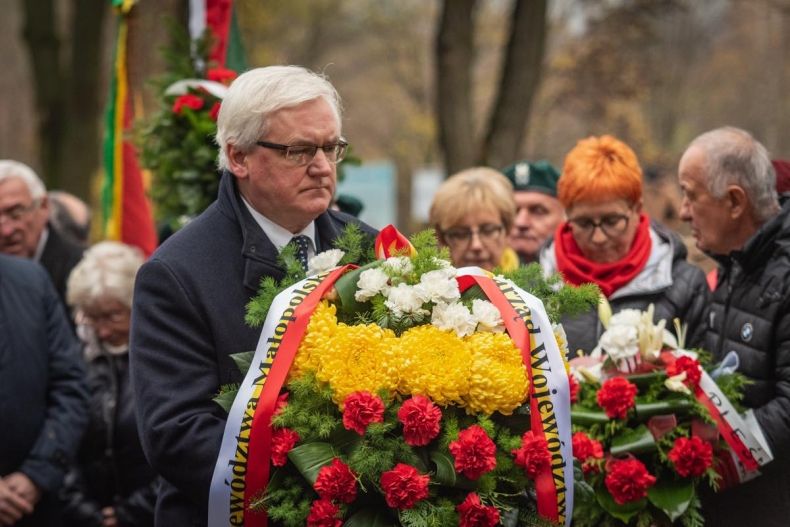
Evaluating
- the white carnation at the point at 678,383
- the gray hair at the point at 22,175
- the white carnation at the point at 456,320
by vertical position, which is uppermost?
the white carnation at the point at 456,320

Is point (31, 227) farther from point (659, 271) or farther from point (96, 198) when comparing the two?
point (96, 198)

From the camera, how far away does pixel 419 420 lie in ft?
9.53

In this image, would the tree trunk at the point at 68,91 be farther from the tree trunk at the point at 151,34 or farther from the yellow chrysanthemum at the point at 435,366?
the yellow chrysanthemum at the point at 435,366

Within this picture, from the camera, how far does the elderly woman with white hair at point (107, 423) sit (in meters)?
5.11

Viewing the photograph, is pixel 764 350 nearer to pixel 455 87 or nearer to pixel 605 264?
pixel 605 264

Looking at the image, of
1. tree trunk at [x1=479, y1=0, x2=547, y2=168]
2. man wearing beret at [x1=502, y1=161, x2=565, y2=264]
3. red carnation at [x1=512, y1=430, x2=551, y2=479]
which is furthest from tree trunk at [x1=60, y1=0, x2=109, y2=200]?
red carnation at [x1=512, y1=430, x2=551, y2=479]

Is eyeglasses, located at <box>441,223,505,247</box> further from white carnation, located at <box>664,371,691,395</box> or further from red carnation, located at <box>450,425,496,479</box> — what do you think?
red carnation, located at <box>450,425,496,479</box>

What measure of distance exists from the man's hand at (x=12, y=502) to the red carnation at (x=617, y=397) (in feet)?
8.14

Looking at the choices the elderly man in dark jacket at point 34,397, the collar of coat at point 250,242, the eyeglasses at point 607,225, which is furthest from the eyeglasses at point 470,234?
the collar of coat at point 250,242

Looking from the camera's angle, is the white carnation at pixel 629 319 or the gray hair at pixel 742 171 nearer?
the white carnation at pixel 629 319

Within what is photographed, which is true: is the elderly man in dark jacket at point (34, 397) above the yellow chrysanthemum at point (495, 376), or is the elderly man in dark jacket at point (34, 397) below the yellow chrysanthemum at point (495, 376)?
below

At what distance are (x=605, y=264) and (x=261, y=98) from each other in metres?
2.12

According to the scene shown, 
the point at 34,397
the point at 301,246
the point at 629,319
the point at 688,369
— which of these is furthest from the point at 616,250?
the point at 34,397

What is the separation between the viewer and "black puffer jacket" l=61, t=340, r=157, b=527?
5.08 m
